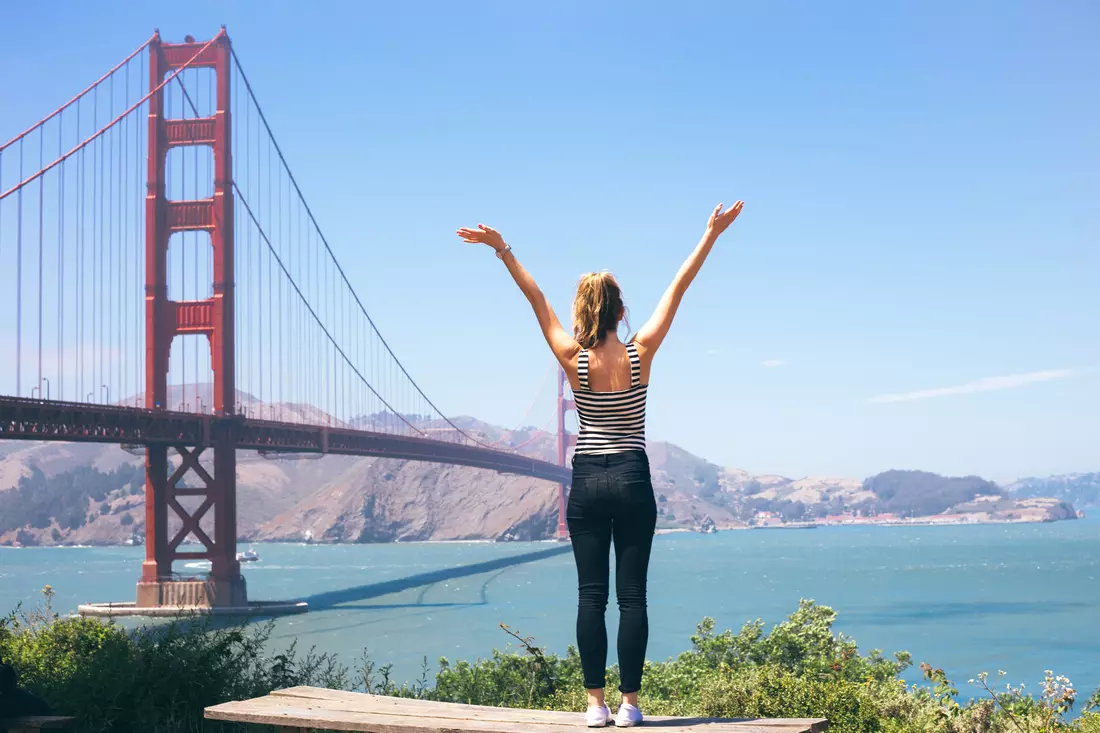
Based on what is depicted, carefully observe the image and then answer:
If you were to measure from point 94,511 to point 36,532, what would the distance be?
8.84 m

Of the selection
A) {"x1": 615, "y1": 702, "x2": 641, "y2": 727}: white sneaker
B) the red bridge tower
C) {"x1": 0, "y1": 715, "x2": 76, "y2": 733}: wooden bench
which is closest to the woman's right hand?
{"x1": 615, "y1": 702, "x2": 641, "y2": 727}: white sneaker

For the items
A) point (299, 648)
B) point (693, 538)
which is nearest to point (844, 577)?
point (299, 648)

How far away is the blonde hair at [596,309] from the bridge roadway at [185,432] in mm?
32407

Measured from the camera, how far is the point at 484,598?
63.1 meters

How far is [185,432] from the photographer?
4294 centimetres

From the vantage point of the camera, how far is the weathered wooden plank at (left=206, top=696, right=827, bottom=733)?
409 cm

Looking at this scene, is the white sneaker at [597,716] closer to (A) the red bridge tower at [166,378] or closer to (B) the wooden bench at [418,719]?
(B) the wooden bench at [418,719]

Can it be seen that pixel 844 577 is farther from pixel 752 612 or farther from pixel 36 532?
pixel 36 532

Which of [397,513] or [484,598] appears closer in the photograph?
[484,598]

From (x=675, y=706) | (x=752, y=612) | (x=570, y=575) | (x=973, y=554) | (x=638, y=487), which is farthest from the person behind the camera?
(x=973, y=554)

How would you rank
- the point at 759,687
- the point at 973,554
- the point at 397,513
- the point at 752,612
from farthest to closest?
the point at 397,513 < the point at 973,554 < the point at 752,612 < the point at 759,687

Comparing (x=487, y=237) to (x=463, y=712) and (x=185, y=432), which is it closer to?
(x=463, y=712)

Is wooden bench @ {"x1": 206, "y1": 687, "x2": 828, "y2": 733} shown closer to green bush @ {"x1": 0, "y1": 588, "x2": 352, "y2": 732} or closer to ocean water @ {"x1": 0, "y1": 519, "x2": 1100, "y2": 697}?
green bush @ {"x1": 0, "y1": 588, "x2": 352, "y2": 732}

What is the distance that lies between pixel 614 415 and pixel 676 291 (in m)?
0.55
